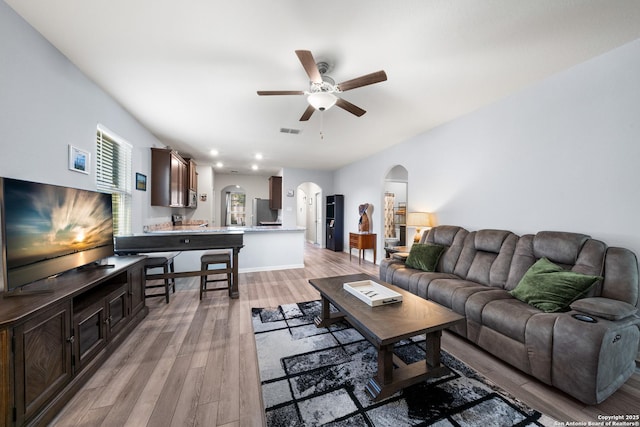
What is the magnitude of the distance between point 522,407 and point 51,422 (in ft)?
9.34

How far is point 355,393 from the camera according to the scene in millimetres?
1576

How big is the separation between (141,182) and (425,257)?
4.35m

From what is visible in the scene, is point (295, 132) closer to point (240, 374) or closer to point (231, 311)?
point (231, 311)

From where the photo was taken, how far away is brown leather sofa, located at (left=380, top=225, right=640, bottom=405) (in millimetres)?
1447

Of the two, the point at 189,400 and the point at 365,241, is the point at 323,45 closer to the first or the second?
the point at 189,400

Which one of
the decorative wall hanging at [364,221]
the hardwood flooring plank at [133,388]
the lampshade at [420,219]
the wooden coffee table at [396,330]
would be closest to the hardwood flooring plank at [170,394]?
the hardwood flooring plank at [133,388]

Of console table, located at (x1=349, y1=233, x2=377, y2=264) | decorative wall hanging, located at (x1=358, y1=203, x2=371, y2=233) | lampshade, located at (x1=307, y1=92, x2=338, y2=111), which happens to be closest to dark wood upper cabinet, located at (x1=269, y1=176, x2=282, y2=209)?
decorative wall hanging, located at (x1=358, y1=203, x2=371, y2=233)

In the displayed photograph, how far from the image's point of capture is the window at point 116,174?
2.67 metres

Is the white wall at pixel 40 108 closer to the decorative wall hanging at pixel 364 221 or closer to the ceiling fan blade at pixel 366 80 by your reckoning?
the ceiling fan blade at pixel 366 80

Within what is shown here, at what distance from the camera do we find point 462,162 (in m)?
3.40

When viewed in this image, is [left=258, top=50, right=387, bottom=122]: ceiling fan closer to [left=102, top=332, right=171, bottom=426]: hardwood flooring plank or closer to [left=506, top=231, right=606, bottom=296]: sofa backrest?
[left=506, top=231, right=606, bottom=296]: sofa backrest

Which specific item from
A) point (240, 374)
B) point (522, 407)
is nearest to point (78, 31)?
point (240, 374)

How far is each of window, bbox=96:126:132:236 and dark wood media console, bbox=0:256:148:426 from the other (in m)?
1.25

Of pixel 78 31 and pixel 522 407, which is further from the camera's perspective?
pixel 78 31
